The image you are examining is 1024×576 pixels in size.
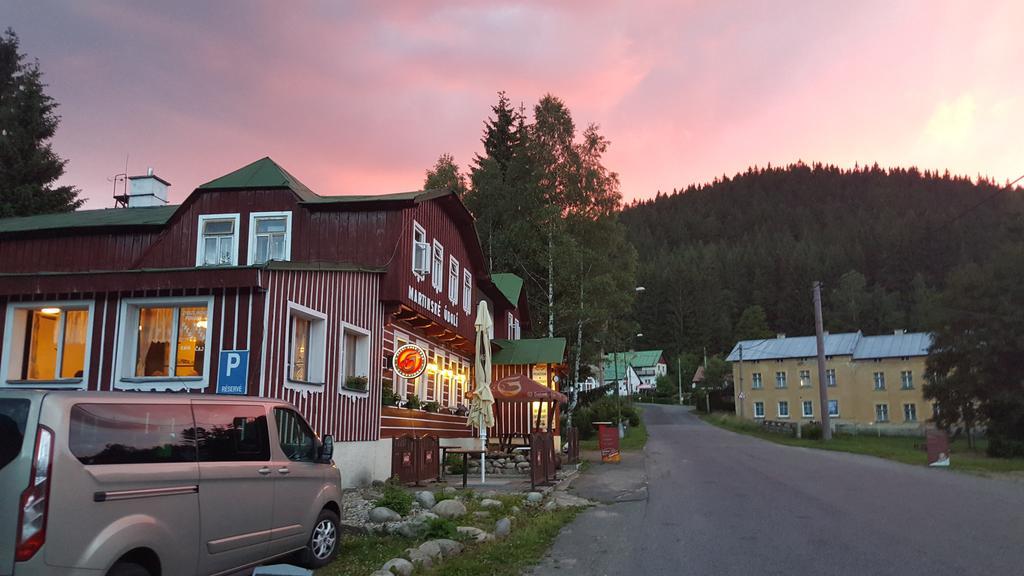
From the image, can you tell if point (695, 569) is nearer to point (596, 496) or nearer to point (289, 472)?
point (289, 472)

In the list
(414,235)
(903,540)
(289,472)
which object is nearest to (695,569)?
(903,540)

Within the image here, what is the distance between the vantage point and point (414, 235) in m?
19.8

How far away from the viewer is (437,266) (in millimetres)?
22188

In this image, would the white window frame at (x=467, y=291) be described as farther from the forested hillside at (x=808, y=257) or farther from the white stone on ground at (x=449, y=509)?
the forested hillside at (x=808, y=257)

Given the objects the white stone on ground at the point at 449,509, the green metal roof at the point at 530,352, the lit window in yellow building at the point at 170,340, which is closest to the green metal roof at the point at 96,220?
the lit window in yellow building at the point at 170,340

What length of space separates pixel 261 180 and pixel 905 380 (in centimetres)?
6053

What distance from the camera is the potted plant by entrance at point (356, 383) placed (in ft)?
54.8

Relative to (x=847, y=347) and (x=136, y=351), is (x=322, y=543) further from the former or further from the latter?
(x=847, y=347)

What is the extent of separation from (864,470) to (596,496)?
10415mm

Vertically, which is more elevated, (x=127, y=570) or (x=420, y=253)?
(x=420, y=253)

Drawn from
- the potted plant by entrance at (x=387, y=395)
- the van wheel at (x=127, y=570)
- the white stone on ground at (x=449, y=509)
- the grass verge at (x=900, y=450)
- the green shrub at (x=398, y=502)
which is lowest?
the grass verge at (x=900, y=450)

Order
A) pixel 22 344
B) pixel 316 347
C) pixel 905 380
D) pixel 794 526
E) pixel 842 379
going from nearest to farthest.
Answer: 1. pixel 794 526
2. pixel 22 344
3. pixel 316 347
4. pixel 905 380
5. pixel 842 379

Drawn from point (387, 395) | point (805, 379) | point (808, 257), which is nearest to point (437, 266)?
point (387, 395)

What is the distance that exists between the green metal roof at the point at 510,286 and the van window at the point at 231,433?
26763 mm
